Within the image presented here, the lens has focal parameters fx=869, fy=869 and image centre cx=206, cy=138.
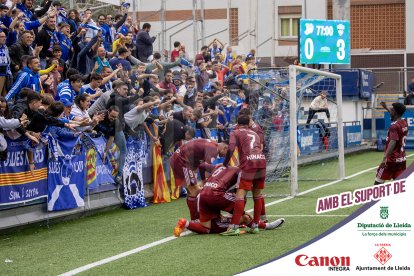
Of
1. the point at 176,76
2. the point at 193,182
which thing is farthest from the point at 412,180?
the point at 176,76

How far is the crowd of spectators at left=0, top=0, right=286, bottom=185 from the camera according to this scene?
13.2 meters

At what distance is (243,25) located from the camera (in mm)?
30203

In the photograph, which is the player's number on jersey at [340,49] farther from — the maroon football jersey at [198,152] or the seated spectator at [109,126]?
the maroon football jersey at [198,152]

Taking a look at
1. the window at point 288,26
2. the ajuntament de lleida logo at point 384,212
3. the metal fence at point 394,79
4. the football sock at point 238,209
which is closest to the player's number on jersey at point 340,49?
the window at point 288,26

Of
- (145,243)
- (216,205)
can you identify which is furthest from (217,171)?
(145,243)

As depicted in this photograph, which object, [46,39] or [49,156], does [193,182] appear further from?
[46,39]

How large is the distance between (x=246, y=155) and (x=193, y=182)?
1289 mm

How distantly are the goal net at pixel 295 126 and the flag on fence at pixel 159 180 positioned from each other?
1.95 meters

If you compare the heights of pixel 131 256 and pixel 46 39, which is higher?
pixel 46 39

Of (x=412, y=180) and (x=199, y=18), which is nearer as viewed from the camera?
(x=412, y=180)

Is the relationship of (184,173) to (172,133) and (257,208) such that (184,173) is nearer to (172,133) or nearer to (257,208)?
(257,208)

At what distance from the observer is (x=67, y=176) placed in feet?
44.3

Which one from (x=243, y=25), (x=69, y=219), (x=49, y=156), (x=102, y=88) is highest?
(x=243, y=25)

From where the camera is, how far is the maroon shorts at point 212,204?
11.4 meters
